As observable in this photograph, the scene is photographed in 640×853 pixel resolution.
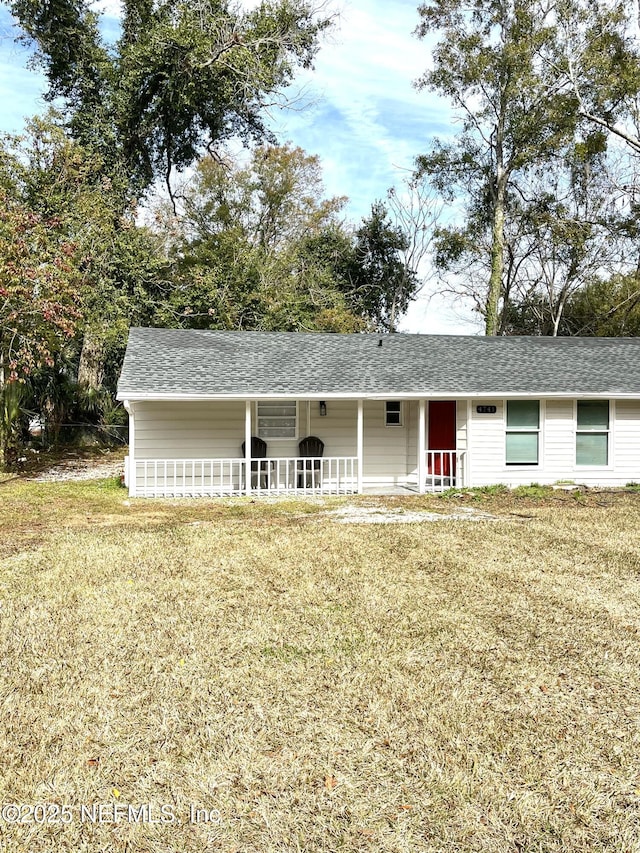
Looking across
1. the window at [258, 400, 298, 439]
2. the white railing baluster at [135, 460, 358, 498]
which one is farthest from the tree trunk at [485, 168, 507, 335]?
the window at [258, 400, 298, 439]

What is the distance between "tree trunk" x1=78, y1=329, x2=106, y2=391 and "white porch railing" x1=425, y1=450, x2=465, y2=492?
469 inches

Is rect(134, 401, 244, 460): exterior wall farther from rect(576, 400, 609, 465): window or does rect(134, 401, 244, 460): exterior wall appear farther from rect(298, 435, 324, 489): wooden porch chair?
rect(576, 400, 609, 465): window

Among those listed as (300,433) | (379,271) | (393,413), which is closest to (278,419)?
(300,433)

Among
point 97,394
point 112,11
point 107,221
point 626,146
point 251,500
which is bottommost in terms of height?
point 251,500

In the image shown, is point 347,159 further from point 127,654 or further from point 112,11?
point 127,654

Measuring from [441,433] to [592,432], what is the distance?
315cm

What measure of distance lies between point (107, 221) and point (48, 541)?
47.8 feet

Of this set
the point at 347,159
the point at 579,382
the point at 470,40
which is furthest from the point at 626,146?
the point at 579,382

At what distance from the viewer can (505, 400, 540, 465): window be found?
13500mm

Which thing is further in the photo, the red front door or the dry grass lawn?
the red front door

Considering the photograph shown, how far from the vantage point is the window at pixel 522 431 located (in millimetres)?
13500

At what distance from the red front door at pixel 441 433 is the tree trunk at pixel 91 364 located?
11.6 meters

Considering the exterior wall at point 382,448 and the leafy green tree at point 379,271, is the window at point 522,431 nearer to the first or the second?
the exterior wall at point 382,448

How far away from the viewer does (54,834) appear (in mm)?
2705
